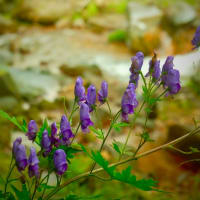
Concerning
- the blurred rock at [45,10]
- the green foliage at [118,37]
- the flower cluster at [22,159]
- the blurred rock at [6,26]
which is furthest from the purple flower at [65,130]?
the blurred rock at [45,10]

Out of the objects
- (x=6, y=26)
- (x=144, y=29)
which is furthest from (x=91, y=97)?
(x=6, y=26)

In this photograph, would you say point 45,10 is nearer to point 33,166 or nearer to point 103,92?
point 103,92

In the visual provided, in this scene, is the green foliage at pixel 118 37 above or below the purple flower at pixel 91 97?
above

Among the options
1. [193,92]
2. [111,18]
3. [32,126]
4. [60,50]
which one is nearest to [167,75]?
[32,126]

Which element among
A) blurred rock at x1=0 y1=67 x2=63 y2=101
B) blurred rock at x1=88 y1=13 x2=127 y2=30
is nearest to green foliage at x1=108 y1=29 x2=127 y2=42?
blurred rock at x1=88 y1=13 x2=127 y2=30

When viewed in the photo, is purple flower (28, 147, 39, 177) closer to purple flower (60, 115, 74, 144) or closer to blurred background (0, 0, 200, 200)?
purple flower (60, 115, 74, 144)

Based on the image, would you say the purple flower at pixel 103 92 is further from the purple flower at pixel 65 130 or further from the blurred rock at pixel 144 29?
the blurred rock at pixel 144 29
